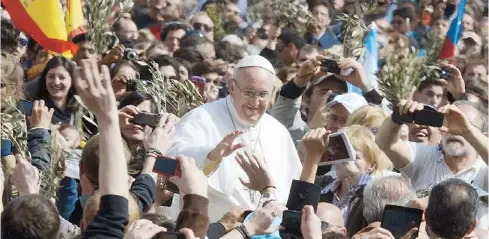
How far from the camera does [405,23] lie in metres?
16.3

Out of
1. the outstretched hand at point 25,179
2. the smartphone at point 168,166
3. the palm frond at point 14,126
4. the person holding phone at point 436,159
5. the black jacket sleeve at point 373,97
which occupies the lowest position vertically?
the black jacket sleeve at point 373,97

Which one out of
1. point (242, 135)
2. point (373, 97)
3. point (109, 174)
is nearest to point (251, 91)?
point (242, 135)

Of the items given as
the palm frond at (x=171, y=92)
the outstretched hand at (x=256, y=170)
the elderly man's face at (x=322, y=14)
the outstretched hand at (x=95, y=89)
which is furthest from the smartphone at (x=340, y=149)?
the elderly man's face at (x=322, y=14)

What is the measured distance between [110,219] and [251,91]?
3468 millimetres

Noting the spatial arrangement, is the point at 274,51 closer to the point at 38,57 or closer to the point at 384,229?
the point at 38,57

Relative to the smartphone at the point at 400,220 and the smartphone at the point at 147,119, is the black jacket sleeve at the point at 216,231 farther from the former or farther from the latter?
the smartphone at the point at 147,119

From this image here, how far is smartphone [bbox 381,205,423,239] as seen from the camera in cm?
675

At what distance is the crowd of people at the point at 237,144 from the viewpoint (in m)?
6.22

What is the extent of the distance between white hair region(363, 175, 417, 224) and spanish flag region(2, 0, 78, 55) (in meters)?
4.74

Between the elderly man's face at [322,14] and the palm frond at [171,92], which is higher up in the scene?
the palm frond at [171,92]

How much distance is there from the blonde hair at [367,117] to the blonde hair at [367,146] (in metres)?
0.62

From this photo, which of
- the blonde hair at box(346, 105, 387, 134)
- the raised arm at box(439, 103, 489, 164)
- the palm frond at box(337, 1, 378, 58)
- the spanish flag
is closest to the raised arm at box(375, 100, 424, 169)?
the raised arm at box(439, 103, 489, 164)

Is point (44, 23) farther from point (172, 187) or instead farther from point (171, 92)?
point (172, 187)

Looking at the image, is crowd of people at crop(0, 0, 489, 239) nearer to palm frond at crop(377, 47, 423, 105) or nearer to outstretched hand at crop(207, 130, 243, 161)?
outstretched hand at crop(207, 130, 243, 161)
